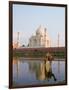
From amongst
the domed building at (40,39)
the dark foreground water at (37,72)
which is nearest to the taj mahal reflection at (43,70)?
the dark foreground water at (37,72)

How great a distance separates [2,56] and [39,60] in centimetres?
42

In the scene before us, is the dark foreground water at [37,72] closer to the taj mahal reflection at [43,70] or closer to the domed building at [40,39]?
the taj mahal reflection at [43,70]

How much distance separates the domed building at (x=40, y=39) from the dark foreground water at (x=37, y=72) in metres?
0.19

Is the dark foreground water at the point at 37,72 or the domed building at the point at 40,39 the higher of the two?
the domed building at the point at 40,39

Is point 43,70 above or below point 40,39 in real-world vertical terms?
below

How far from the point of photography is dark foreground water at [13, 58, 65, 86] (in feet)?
8.16

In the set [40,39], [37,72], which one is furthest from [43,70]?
[40,39]

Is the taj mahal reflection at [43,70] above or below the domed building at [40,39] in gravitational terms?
below

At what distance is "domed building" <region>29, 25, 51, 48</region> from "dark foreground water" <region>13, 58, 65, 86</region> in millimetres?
194

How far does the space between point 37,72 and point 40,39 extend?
1.24ft

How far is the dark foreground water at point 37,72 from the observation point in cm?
249

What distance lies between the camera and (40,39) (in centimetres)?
258

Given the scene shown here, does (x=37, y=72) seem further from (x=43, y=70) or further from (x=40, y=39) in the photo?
(x=40, y=39)

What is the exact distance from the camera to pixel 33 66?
2531 mm
